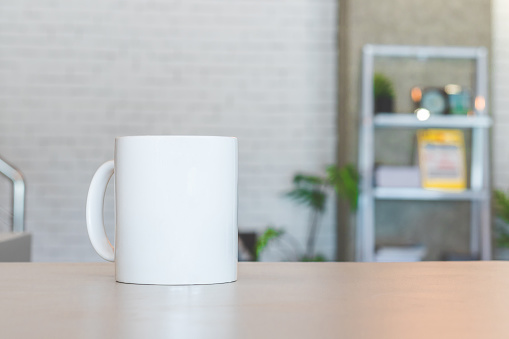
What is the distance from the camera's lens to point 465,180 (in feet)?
14.3

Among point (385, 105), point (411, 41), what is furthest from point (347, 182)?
point (411, 41)

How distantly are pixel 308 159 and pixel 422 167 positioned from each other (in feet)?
2.74

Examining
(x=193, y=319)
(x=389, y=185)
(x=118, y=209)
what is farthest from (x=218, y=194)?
(x=389, y=185)

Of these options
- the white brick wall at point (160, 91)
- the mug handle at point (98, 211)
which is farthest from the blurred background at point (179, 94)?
the mug handle at point (98, 211)

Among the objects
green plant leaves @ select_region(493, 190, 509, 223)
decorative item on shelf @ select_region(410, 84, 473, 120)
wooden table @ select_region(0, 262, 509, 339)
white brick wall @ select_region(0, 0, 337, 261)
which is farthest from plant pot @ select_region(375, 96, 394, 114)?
wooden table @ select_region(0, 262, 509, 339)

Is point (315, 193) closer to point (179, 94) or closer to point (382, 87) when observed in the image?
point (382, 87)

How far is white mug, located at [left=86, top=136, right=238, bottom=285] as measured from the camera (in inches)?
24.8

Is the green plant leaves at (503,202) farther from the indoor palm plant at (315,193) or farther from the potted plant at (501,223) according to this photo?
the indoor palm plant at (315,193)

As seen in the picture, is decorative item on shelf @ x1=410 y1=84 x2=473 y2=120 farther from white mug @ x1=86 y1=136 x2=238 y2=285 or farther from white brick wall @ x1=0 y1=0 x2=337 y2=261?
white mug @ x1=86 y1=136 x2=238 y2=285

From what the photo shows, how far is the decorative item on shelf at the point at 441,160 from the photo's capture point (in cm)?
426

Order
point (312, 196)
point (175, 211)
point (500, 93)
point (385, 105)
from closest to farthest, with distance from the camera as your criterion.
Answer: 1. point (175, 211)
2. point (385, 105)
3. point (312, 196)
4. point (500, 93)

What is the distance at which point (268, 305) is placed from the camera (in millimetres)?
490

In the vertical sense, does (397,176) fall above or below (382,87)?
below

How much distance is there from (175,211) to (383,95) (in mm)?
3705
